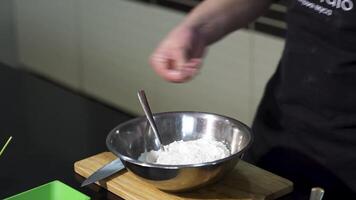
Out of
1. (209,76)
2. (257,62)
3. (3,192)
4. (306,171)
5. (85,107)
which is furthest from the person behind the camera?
(209,76)

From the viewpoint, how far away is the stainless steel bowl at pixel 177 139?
3.04 ft

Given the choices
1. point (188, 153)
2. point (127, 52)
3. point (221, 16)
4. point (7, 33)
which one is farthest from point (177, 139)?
point (7, 33)

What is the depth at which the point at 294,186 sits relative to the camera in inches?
41.1

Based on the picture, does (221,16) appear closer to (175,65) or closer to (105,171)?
(175,65)

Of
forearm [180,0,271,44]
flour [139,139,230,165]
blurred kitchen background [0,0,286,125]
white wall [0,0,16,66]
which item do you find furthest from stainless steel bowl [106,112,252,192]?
white wall [0,0,16,66]

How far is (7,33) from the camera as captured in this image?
9.86ft

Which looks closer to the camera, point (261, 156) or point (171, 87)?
point (261, 156)

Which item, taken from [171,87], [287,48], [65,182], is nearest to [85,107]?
[65,182]

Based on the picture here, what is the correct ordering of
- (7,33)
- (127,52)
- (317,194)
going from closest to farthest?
(317,194) → (127,52) → (7,33)

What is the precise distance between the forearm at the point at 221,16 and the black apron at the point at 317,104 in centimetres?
6

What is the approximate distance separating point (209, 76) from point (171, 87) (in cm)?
19

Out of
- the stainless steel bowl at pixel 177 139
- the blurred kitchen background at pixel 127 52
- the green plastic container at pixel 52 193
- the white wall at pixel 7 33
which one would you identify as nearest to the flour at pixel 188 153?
the stainless steel bowl at pixel 177 139

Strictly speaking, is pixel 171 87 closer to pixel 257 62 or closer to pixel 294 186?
pixel 257 62

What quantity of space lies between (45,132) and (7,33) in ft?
6.28
